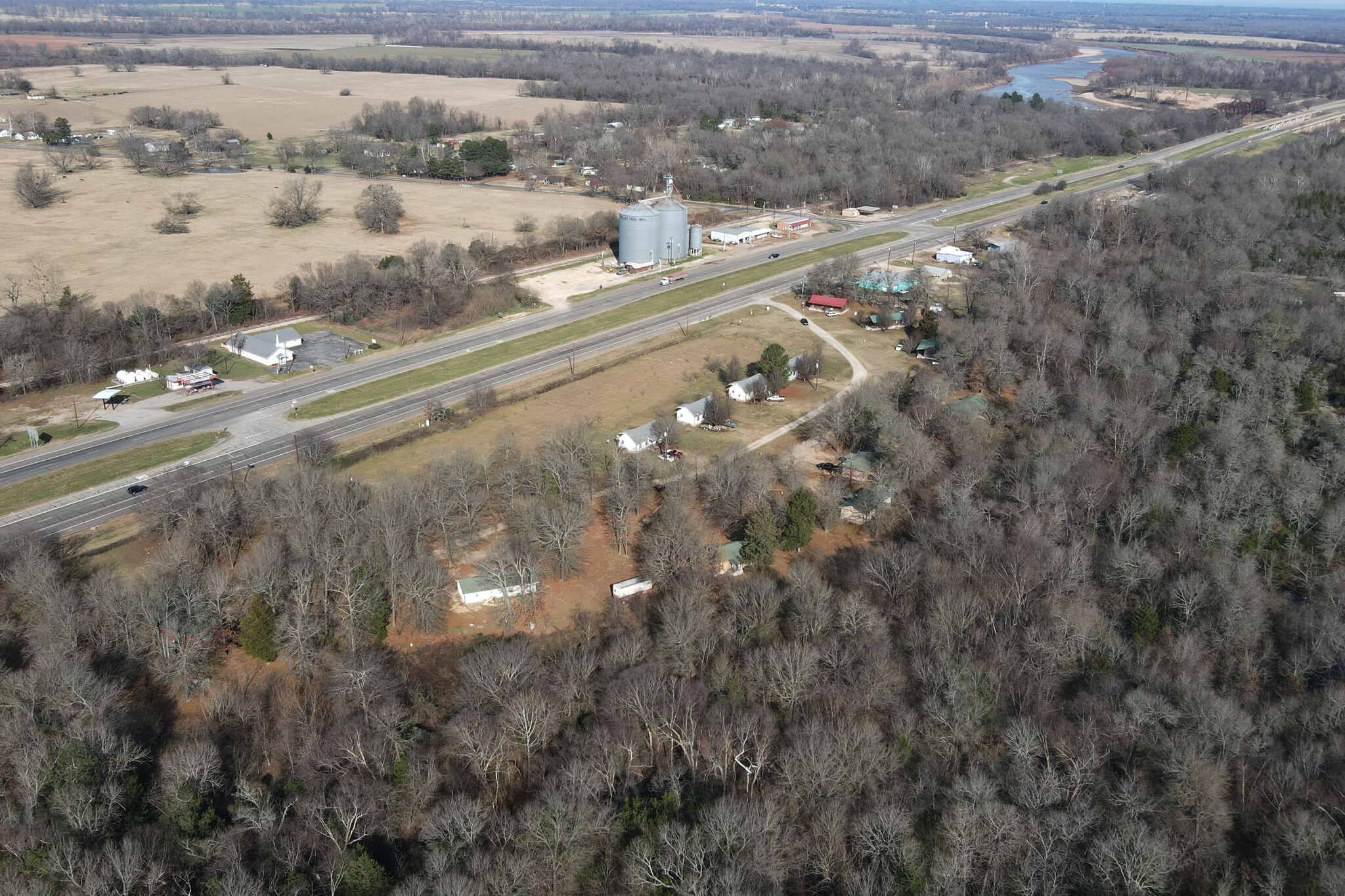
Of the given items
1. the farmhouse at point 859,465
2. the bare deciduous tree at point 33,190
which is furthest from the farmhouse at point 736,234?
the bare deciduous tree at point 33,190

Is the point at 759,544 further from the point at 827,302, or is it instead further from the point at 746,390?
the point at 827,302

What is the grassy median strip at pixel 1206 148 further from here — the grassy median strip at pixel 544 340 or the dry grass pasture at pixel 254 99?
the dry grass pasture at pixel 254 99

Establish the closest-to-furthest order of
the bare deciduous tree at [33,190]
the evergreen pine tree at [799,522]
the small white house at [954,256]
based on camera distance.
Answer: the evergreen pine tree at [799,522] → the small white house at [954,256] → the bare deciduous tree at [33,190]

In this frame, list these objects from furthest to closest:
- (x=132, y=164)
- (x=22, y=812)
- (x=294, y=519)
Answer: (x=132, y=164) < (x=294, y=519) < (x=22, y=812)

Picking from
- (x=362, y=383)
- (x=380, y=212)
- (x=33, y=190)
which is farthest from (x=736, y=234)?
(x=33, y=190)

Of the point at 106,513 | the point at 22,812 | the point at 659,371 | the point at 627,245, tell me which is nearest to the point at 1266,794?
the point at 22,812

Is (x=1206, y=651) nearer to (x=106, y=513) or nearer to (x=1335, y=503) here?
(x=1335, y=503)
